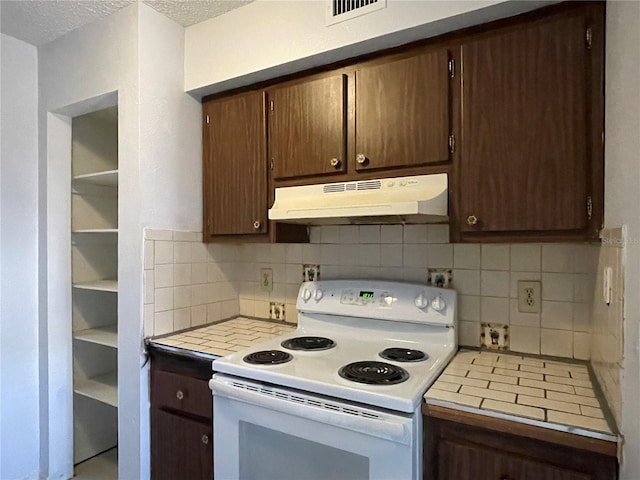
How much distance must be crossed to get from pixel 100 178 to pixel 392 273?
168 centimetres

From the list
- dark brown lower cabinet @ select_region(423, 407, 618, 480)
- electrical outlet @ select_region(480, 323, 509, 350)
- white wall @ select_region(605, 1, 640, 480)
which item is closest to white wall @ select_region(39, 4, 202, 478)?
dark brown lower cabinet @ select_region(423, 407, 618, 480)

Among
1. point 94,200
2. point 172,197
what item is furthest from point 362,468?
point 94,200

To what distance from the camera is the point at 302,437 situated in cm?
123

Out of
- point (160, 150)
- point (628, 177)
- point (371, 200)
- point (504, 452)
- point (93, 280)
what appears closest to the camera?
point (628, 177)

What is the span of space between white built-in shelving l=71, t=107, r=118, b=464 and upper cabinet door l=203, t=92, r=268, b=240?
2.04 ft

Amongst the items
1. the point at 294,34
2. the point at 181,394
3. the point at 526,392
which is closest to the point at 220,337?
the point at 181,394

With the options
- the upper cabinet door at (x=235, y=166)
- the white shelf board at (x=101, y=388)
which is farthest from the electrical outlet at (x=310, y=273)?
the white shelf board at (x=101, y=388)

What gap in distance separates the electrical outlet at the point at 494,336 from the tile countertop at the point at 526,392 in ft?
0.25

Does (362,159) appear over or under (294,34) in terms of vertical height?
under

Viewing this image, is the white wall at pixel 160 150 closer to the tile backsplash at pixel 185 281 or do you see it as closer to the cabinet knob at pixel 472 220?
the tile backsplash at pixel 185 281

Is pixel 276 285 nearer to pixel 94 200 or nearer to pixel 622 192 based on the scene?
pixel 94 200

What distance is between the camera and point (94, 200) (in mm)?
2320

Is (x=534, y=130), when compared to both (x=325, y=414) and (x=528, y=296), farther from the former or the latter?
(x=325, y=414)

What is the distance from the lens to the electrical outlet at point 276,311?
2137 mm
